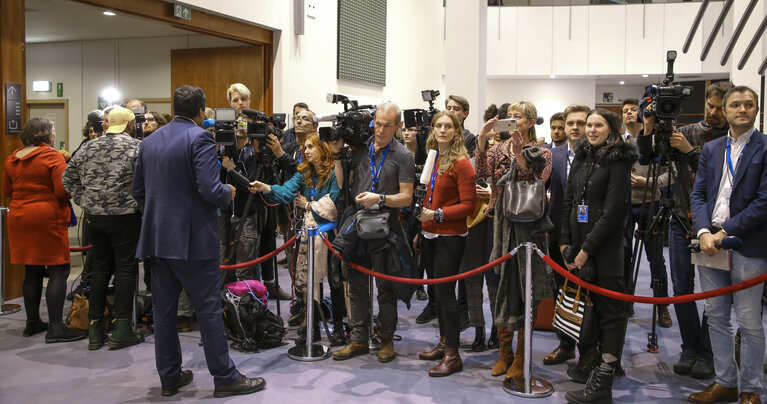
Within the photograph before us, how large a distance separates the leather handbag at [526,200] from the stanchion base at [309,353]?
162 cm

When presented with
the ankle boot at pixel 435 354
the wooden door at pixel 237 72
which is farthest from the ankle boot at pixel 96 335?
the wooden door at pixel 237 72

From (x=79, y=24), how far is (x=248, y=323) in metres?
6.50

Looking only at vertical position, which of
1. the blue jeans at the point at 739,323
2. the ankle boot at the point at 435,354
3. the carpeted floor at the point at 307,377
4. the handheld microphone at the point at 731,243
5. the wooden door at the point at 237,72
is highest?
the wooden door at the point at 237,72

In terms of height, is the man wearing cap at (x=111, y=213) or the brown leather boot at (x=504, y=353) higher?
the man wearing cap at (x=111, y=213)

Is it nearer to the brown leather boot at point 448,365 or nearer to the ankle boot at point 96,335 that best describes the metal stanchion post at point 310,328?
the brown leather boot at point 448,365

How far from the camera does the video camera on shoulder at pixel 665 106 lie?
3.56 meters

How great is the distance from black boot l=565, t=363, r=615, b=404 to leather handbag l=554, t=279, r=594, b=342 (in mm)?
205

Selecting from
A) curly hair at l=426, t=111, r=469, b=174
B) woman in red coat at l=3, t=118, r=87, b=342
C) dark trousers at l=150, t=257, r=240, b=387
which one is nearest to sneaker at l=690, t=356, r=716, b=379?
curly hair at l=426, t=111, r=469, b=174

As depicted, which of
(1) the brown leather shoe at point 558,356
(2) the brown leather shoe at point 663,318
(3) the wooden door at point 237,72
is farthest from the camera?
(3) the wooden door at point 237,72

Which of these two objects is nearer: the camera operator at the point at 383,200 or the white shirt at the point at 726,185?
the white shirt at the point at 726,185

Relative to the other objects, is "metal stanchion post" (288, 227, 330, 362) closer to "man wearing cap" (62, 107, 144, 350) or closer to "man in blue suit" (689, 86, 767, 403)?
"man wearing cap" (62, 107, 144, 350)

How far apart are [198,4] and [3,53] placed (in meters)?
2.00

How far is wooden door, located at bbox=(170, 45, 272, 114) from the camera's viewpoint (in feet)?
26.3

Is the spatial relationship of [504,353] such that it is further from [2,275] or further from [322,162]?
[2,275]
